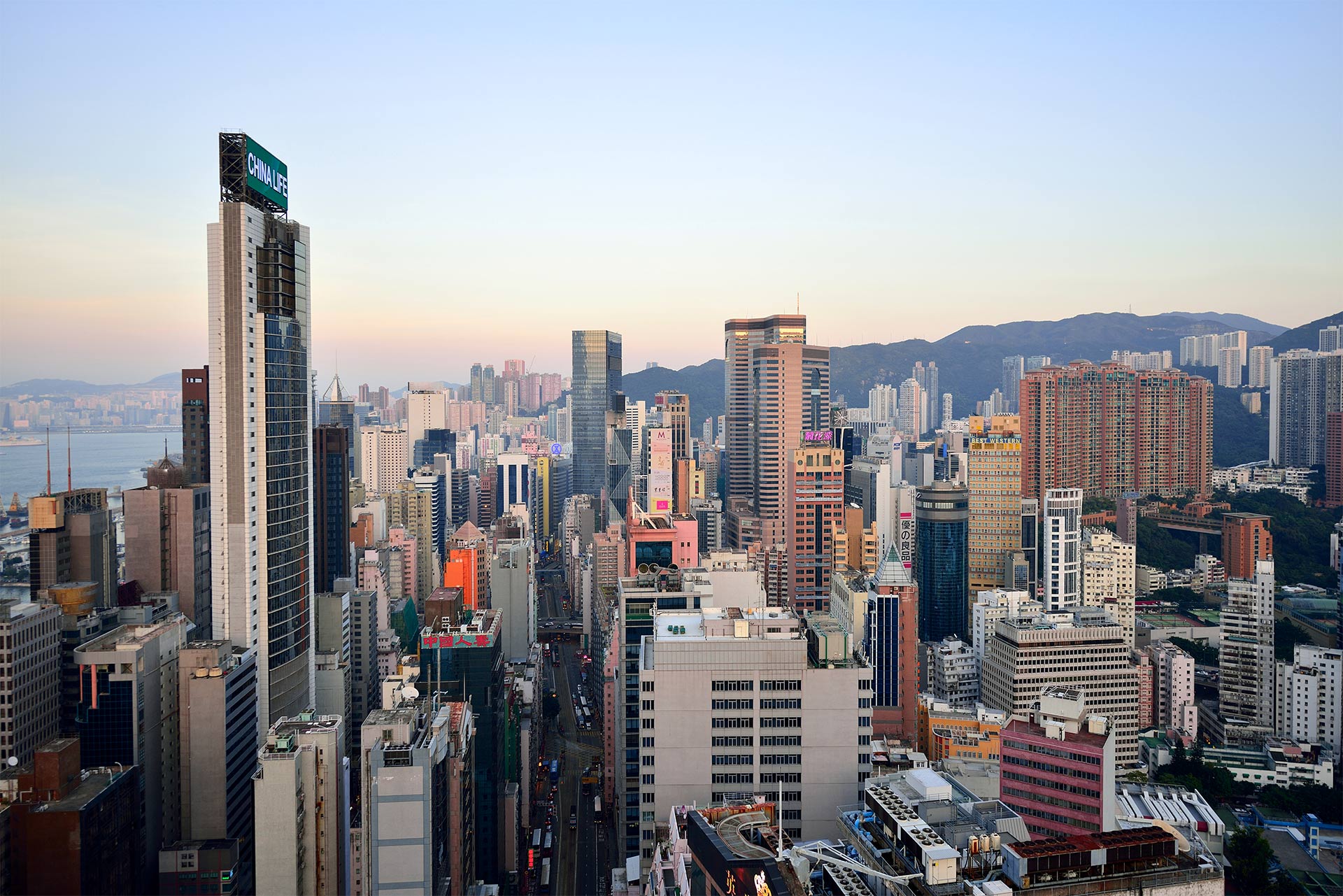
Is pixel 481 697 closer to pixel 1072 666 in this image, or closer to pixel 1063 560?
pixel 1072 666

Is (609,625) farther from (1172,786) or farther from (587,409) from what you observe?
A: (587,409)

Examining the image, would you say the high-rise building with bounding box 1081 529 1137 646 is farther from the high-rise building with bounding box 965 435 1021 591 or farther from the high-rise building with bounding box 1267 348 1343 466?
the high-rise building with bounding box 1267 348 1343 466

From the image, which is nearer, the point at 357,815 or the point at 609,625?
the point at 357,815

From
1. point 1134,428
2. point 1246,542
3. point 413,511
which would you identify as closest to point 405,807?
point 1246,542

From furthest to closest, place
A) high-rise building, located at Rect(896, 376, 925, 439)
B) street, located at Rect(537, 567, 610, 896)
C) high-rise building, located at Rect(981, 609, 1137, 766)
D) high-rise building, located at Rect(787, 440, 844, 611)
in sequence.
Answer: high-rise building, located at Rect(896, 376, 925, 439), high-rise building, located at Rect(787, 440, 844, 611), high-rise building, located at Rect(981, 609, 1137, 766), street, located at Rect(537, 567, 610, 896)

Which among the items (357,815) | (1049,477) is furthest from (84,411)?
(1049,477)

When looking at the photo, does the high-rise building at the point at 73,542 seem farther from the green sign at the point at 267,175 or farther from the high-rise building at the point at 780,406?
the high-rise building at the point at 780,406

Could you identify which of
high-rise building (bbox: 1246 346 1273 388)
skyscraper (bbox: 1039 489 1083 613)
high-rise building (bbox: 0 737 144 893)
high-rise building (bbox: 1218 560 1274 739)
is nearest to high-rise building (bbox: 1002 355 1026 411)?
high-rise building (bbox: 1246 346 1273 388)
